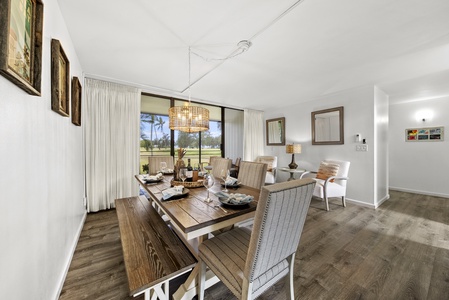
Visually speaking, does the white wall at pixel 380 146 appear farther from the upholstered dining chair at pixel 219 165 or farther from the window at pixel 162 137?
the window at pixel 162 137

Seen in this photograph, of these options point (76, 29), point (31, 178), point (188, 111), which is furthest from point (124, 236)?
point (76, 29)

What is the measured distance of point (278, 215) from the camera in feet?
2.88

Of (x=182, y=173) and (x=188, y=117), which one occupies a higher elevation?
(x=188, y=117)

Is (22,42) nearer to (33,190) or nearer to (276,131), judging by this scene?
(33,190)

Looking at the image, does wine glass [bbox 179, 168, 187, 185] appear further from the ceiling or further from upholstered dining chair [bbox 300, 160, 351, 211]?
upholstered dining chair [bbox 300, 160, 351, 211]

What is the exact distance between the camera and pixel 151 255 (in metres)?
1.15

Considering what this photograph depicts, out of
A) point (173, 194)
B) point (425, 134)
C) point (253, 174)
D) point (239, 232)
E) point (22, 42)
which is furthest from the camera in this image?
point (425, 134)

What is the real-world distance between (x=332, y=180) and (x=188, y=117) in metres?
3.11

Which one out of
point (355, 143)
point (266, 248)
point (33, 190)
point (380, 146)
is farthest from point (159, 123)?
point (380, 146)

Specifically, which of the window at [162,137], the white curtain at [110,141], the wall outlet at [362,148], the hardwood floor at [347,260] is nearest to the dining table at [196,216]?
the hardwood floor at [347,260]

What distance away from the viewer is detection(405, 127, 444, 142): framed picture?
155 inches

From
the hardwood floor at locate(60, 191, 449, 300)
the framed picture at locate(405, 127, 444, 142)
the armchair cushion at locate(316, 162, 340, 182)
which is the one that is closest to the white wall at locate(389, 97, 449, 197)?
the framed picture at locate(405, 127, 444, 142)

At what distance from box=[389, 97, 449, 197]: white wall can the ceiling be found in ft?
3.27

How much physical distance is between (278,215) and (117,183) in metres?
3.28
